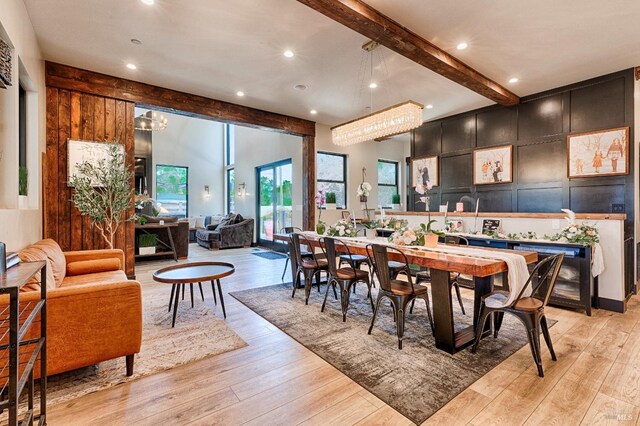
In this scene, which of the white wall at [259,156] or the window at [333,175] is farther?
the white wall at [259,156]

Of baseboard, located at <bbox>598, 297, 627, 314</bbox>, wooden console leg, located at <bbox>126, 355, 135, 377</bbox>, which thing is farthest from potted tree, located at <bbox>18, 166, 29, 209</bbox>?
baseboard, located at <bbox>598, 297, 627, 314</bbox>

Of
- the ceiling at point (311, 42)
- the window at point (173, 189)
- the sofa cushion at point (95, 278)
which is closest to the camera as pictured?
the ceiling at point (311, 42)

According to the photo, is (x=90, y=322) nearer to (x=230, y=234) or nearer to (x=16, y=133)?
(x=16, y=133)

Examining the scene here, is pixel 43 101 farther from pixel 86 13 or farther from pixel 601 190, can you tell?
pixel 601 190

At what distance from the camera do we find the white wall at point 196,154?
11.1 m

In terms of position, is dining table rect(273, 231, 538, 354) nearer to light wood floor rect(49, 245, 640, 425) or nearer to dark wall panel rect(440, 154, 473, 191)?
light wood floor rect(49, 245, 640, 425)

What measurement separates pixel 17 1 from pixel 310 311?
4.03m

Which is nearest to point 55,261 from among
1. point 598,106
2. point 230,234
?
point 230,234

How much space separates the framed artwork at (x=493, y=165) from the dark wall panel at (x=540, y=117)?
36 cm

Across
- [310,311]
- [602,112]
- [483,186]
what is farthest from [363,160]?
[310,311]

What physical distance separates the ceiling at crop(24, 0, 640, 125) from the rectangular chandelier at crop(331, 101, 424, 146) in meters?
0.69

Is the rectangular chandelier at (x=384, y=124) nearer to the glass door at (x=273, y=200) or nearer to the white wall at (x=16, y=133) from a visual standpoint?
the glass door at (x=273, y=200)

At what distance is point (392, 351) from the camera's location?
257cm

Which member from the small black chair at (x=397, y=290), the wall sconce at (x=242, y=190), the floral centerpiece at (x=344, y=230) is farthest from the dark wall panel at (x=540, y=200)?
the wall sconce at (x=242, y=190)
